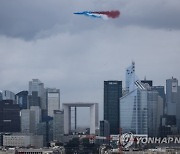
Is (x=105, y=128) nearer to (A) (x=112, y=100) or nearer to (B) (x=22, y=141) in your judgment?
(A) (x=112, y=100)

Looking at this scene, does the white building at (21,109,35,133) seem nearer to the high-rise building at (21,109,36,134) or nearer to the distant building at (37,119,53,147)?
the high-rise building at (21,109,36,134)

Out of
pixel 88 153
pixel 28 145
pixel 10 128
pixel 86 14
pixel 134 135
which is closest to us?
pixel 86 14

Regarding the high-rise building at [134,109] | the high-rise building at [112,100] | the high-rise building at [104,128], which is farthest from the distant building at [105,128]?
the high-rise building at [134,109]

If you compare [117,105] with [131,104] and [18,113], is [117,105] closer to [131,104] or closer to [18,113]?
[131,104]

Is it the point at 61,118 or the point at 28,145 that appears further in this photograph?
the point at 61,118

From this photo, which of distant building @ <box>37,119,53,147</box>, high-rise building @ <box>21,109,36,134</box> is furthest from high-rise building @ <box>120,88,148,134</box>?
high-rise building @ <box>21,109,36,134</box>

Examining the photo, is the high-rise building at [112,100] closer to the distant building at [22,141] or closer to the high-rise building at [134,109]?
the high-rise building at [134,109]

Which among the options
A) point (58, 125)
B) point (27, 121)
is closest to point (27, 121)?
point (27, 121)

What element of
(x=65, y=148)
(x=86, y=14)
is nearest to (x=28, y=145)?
(x=65, y=148)
